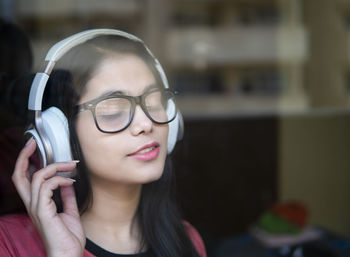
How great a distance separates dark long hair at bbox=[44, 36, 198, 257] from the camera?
950 millimetres

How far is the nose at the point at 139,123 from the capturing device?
947mm

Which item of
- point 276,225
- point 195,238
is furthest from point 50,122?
point 276,225

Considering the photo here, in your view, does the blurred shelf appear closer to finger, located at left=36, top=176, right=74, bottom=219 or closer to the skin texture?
the skin texture

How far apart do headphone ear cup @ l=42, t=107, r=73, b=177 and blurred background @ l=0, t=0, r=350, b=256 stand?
5.09ft

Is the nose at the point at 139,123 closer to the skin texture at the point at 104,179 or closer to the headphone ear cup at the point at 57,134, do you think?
the skin texture at the point at 104,179

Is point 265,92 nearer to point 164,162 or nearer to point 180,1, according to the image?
point 180,1

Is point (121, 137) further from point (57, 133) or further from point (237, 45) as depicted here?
point (237, 45)

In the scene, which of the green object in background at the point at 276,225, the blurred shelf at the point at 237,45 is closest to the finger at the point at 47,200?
the green object in background at the point at 276,225

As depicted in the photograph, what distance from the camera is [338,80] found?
406 cm

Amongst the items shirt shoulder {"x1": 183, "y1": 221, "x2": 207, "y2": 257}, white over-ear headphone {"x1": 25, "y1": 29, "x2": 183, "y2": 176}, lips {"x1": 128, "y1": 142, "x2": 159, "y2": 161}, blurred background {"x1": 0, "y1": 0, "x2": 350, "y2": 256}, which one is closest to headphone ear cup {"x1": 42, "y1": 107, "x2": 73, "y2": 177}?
white over-ear headphone {"x1": 25, "y1": 29, "x2": 183, "y2": 176}

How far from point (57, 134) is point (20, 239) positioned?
251 millimetres

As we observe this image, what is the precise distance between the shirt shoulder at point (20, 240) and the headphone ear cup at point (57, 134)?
0.15 m

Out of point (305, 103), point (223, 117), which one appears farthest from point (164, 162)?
point (305, 103)

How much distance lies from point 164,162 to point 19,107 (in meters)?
0.43
